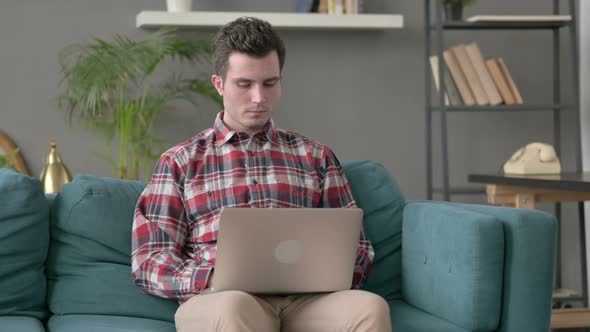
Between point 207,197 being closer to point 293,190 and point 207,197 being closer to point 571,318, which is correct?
point 293,190

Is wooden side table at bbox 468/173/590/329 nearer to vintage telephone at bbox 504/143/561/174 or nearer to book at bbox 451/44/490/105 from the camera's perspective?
vintage telephone at bbox 504/143/561/174

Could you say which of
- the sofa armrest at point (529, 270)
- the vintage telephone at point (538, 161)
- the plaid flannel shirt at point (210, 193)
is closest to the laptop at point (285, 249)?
the plaid flannel shirt at point (210, 193)

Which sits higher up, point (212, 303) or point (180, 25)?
point (180, 25)

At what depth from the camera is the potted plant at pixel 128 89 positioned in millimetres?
3555

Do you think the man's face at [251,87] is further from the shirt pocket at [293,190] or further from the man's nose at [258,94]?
the shirt pocket at [293,190]

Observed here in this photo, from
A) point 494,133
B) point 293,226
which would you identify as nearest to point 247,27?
point 293,226

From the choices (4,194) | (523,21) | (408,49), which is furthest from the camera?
(408,49)

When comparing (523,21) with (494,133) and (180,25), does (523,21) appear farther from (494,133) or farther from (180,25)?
(180,25)

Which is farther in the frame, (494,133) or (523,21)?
(494,133)

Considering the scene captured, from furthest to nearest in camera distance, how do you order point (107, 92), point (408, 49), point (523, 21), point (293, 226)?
point (408, 49)
point (523, 21)
point (107, 92)
point (293, 226)

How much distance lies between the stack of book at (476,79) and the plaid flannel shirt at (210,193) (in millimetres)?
1762

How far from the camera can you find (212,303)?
1.86 m

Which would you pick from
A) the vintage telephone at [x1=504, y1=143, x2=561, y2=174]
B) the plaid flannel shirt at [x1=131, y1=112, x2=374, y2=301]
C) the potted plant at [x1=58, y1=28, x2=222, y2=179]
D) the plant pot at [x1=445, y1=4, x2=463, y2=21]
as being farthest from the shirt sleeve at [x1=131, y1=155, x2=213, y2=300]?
the plant pot at [x1=445, y1=4, x2=463, y2=21]

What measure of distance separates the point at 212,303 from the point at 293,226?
229 mm
